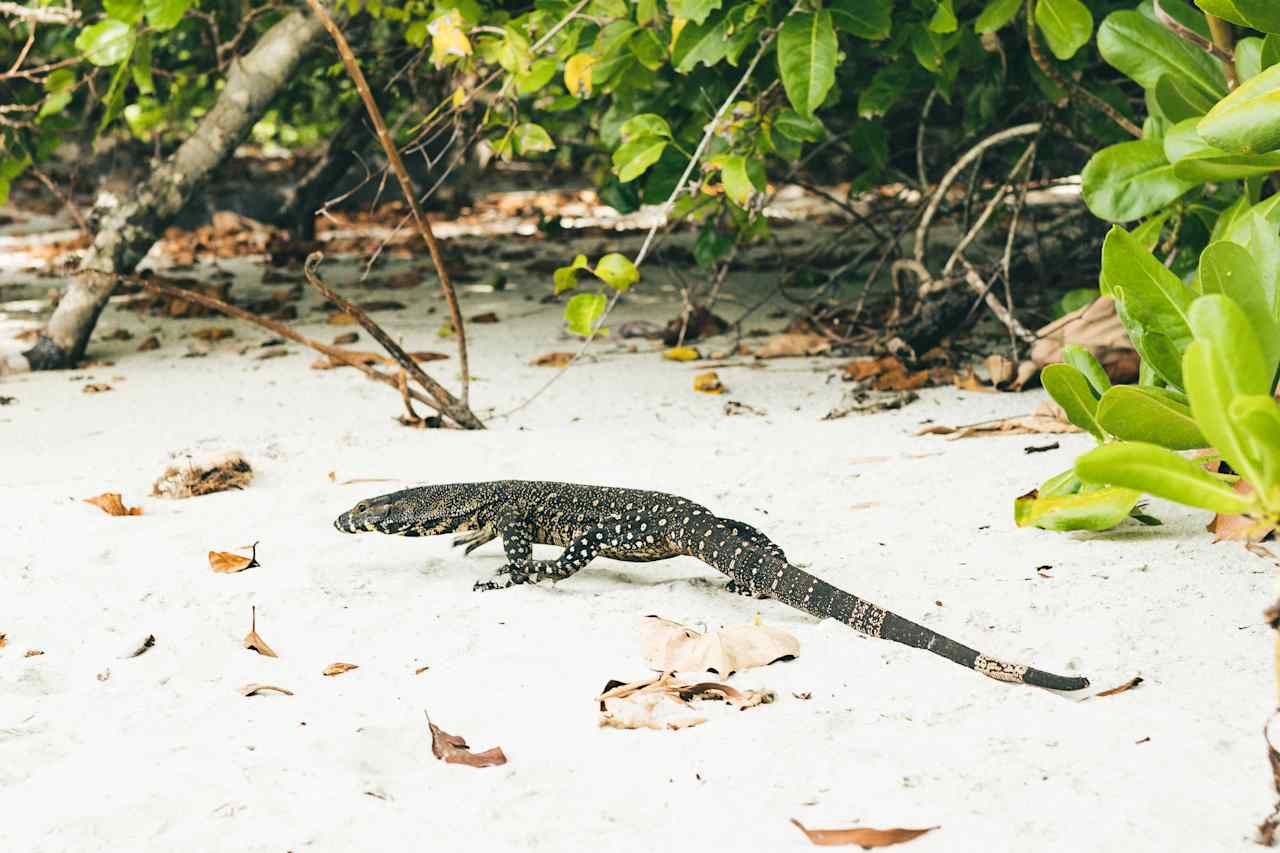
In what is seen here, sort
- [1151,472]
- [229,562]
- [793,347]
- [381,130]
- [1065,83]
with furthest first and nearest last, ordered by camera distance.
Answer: [793,347] < [1065,83] < [381,130] < [229,562] < [1151,472]

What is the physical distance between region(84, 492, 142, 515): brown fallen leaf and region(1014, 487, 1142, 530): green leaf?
8.91 ft

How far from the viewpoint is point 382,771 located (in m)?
2.40

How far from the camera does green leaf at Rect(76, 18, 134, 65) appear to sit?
5.07 metres

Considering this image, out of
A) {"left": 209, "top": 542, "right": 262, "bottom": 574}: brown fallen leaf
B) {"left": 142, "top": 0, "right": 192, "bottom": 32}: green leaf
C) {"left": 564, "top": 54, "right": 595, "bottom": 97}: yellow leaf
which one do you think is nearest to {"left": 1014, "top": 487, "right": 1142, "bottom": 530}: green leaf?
{"left": 209, "top": 542, "right": 262, "bottom": 574}: brown fallen leaf

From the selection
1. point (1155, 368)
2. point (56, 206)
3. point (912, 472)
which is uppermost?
point (1155, 368)

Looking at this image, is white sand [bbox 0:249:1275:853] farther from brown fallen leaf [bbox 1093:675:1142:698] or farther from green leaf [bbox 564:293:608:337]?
green leaf [bbox 564:293:608:337]

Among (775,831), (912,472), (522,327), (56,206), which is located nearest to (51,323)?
(522,327)

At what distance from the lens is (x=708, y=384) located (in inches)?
215

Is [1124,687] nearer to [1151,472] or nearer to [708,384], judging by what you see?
[1151,472]

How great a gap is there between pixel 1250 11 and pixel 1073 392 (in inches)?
34.2

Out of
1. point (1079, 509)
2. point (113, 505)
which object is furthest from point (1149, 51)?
point (113, 505)

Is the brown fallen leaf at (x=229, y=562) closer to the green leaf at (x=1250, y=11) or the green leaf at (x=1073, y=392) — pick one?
the green leaf at (x=1073, y=392)

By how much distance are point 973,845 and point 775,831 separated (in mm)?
319

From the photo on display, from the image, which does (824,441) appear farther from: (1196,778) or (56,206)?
(56,206)
